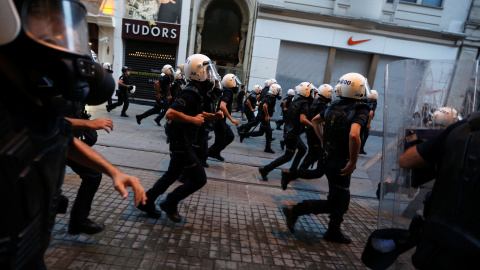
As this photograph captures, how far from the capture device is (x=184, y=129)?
369 cm

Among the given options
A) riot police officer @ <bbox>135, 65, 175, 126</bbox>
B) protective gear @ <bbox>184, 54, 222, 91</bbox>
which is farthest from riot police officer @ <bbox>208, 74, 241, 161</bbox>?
riot police officer @ <bbox>135, 65, 175, 126</bbox>

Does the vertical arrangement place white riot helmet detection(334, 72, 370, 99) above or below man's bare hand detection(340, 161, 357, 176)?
above

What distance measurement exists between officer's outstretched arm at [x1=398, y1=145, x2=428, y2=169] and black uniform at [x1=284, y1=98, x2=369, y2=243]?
1.70 meters

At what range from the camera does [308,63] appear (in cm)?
1700

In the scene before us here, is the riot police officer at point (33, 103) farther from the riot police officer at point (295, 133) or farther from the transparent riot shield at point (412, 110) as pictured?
the riot police officer at point (295, 133)

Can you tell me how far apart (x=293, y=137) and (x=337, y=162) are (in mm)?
2582

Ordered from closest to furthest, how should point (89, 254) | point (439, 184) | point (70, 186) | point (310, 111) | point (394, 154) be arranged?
point (439, 184) < point (394, 154) < point (89, 254) < point (70, 186) < point (310, 111)

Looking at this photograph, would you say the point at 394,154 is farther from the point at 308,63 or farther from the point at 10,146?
the point at 308,63

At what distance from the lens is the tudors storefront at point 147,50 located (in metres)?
17.1

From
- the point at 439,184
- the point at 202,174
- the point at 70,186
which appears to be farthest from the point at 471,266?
the point at 70,186

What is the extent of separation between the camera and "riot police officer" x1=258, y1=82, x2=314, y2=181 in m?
6.08

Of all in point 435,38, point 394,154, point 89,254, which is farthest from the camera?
point 435,38

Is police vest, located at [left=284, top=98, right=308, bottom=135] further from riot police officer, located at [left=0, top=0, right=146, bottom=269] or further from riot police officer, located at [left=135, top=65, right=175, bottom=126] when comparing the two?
riot police officer, located at [left=135, top=65, right=175, bottom=126]

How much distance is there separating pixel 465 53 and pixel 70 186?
65.5 feet
